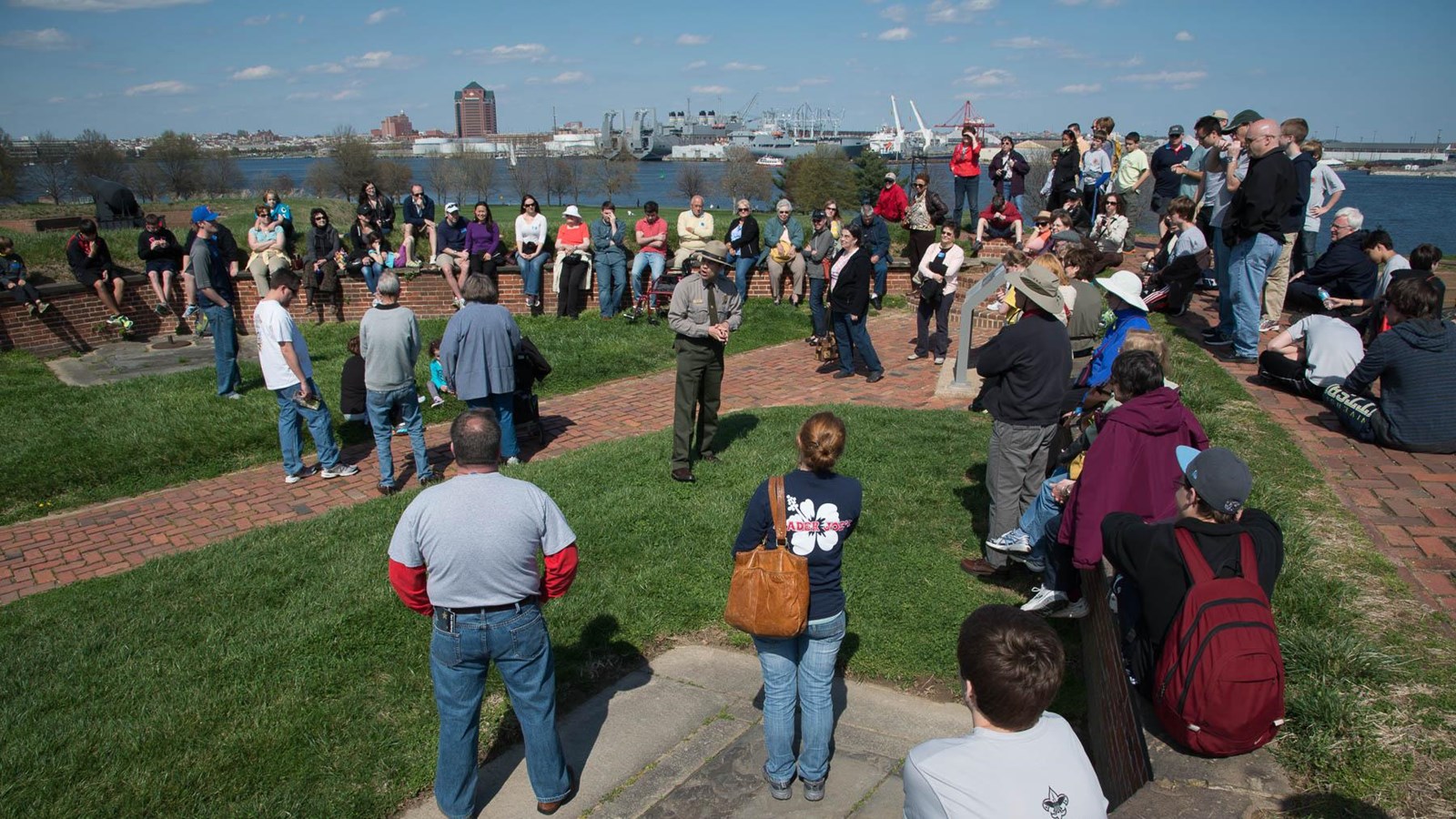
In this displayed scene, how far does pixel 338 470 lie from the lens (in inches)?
323

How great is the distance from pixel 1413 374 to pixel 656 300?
958 cm

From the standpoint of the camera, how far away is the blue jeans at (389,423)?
7.45m

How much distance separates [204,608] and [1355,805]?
5.91 metres

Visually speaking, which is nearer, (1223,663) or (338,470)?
(1223,663)

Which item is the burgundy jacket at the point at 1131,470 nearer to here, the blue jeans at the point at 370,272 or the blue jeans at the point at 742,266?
the blue jeans at the point at 742,266

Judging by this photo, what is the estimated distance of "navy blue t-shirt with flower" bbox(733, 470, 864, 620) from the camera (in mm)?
3482

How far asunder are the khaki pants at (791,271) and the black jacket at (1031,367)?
9435mm

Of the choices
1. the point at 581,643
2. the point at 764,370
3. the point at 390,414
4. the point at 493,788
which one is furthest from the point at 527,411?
the point at 493,788

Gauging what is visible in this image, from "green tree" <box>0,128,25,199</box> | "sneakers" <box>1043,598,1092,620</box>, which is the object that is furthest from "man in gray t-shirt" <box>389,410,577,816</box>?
"green tree" <box>0,128,25,199</box>

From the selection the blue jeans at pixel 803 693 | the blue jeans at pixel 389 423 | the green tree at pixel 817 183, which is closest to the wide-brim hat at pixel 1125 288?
the blue jeans at pixel 803 693

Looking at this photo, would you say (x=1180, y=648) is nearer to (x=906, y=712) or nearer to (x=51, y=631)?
(x=906, y=712)

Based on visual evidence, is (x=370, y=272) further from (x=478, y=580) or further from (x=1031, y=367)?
(x=478, y=580)

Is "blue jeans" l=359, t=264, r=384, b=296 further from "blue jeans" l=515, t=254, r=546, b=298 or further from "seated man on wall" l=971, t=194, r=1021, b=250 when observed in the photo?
"seated man on wall" l=971, t=194, r=1021, b=250

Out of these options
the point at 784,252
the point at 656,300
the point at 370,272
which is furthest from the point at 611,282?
the point at 370,272
